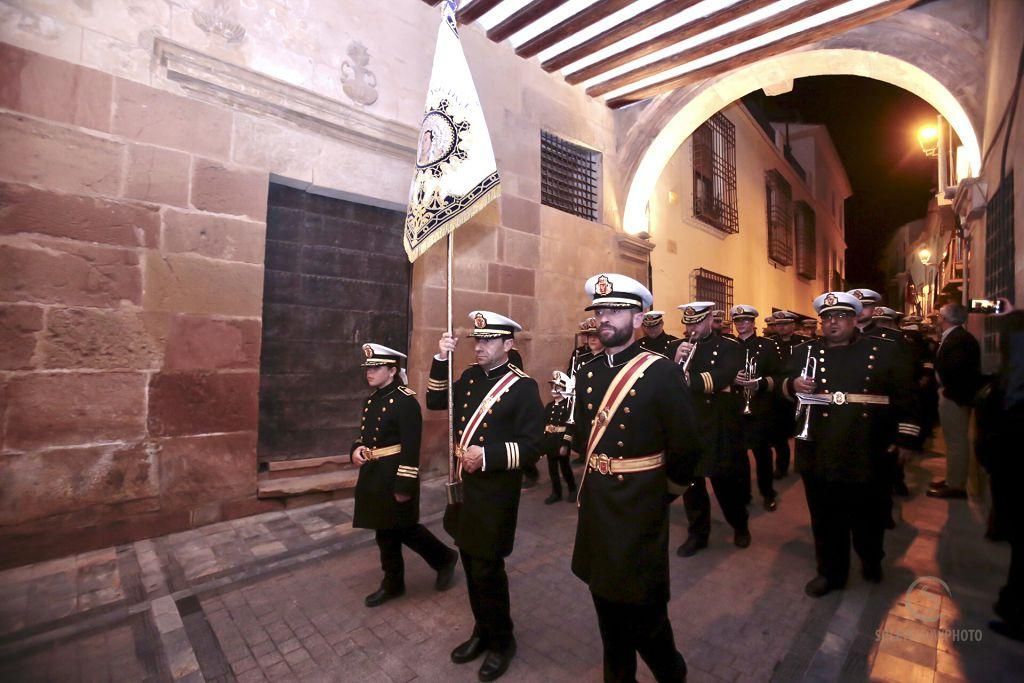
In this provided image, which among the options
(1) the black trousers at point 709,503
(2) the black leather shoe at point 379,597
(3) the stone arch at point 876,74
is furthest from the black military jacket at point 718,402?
(3) the stone arch at point 876,74

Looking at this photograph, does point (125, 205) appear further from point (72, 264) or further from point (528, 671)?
point (528, 671)

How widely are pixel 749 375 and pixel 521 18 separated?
5.44 meters

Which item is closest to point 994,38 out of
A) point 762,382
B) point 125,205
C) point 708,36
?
point 708,36

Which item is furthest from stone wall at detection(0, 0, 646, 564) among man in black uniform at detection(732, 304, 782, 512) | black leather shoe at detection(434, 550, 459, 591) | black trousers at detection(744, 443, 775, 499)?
black trousers at detection(744, 443, 775, 499)

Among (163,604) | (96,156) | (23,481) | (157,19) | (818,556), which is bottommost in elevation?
(163,604)

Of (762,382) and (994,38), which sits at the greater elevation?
(994,38)

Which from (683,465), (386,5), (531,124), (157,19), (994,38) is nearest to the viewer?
(683,465)

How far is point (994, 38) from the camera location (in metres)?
5.54

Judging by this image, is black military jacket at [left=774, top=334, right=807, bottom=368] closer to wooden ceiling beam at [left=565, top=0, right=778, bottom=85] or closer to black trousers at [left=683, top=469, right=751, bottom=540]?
black trousers at [left=683, top=469, right=751, bottom=540]

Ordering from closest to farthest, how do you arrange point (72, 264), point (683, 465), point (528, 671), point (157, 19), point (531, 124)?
point (683, 465) < point (528, 671) < point (72, 264) < point (157, 19) < point (531, 124)

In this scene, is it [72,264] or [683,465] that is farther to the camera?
[72,264]

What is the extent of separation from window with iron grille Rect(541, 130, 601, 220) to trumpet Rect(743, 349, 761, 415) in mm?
4044

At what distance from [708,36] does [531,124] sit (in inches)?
107

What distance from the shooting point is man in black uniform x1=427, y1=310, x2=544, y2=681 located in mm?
2670
